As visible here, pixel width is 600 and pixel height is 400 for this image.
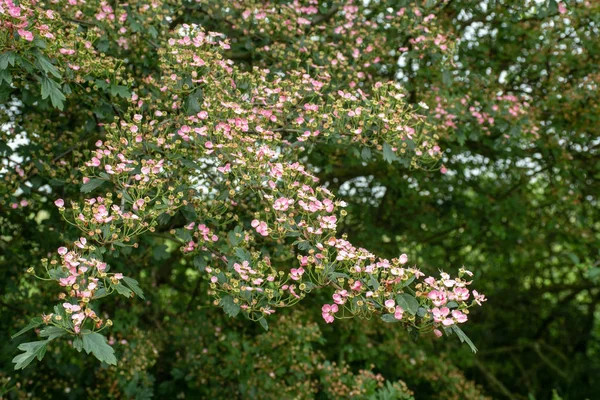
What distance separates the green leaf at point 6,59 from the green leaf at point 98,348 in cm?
140

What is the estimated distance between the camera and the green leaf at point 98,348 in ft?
8.81

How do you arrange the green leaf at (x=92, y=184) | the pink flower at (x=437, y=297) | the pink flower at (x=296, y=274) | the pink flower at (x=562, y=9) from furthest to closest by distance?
the pink flower at (x=562, y=9) → the green leaf at (x=92, y=184) → the pink flower at (x=296, y=274) → the pink flower at (x=437, y=297)

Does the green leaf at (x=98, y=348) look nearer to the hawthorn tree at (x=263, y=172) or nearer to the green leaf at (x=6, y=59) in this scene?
the hawthorn tree at (x=263, y=172)

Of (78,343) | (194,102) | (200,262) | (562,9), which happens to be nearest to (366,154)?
(194,102)

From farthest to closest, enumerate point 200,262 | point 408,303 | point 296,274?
1. point 200,262
2. point 296,274
3. point 408,303

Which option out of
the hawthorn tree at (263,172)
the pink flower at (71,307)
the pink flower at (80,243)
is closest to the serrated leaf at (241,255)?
the hawthorn tree at (263,172)

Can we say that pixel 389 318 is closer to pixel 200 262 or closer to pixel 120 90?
pixel 200 262

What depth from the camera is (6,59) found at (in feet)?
10.9

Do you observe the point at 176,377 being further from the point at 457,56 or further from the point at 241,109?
the point at 457,56

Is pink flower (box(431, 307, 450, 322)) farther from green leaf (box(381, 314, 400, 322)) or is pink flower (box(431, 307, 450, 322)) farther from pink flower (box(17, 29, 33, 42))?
pink flower (box(17, 29, 33, 42))

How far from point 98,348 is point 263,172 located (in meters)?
1.23

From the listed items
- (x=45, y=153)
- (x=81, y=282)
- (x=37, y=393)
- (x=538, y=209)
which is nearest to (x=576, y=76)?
(x=538, y=209)

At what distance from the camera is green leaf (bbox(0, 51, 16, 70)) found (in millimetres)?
3266

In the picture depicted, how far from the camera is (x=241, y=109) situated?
147 inches
